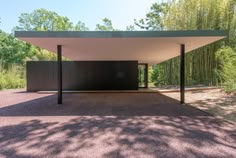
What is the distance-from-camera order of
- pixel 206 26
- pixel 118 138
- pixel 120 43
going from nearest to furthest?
pixel 118 138 → pixel 120 43 → pixel 206 26

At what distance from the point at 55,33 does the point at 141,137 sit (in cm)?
340

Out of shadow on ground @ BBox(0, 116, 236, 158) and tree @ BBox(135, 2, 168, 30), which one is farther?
tree @ BBox(135, 2, 168, 30)

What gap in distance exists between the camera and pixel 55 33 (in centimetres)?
519

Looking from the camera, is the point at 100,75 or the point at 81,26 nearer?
the point at 100,75

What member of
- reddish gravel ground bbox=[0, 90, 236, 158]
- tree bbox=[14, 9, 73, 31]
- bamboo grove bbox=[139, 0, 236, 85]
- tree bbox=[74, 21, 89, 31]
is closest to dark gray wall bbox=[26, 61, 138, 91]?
bamboo grove bbox=[139, 0, 236, 85]

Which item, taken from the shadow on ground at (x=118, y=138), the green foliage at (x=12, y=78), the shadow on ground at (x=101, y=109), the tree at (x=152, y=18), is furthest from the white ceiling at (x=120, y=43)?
the tree at (x=152, y=18)

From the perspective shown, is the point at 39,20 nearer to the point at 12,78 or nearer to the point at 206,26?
the point at 12,78

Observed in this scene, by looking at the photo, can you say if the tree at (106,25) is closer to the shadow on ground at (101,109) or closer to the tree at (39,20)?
the tree at (39,20)

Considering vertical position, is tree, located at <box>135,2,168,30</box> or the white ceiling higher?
tree, located at <box>135,2,168,30</box>

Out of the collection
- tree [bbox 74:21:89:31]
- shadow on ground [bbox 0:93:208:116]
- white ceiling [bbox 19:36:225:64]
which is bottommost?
shadow on ground [bbox 0:93:208:116]

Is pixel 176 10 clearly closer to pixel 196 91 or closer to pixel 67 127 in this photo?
pixel 196 91

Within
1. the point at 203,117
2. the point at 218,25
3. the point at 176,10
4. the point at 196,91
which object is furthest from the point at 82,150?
the point at 176,10

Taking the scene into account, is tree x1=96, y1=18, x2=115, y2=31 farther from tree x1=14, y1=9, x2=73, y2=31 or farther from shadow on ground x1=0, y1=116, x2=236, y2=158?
shadow on ground x1=0, y1=116, x2=236, y2=158

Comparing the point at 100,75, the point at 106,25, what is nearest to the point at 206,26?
the point at 100,75
